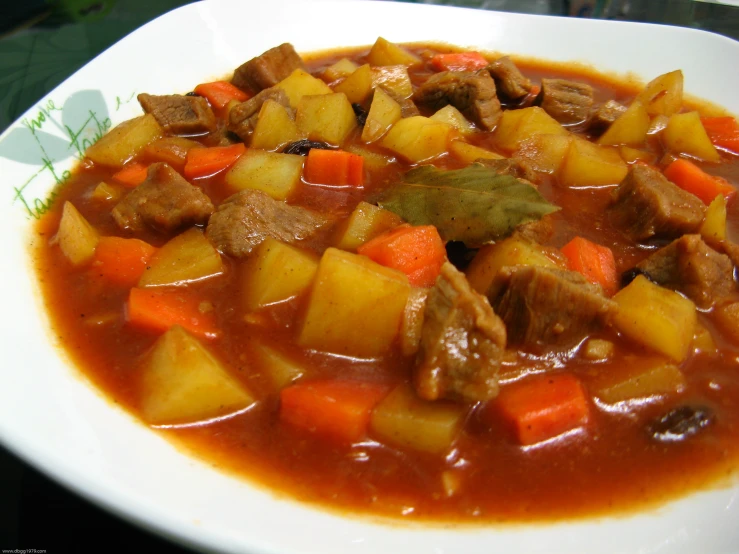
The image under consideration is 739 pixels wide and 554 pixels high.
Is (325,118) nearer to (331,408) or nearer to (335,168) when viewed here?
(335,168)

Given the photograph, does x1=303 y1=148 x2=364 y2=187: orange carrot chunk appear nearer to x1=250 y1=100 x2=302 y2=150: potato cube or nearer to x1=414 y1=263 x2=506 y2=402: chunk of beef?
x1=250 y1=100 x2=302 y2=150: potato cube

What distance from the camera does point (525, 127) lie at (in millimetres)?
3762

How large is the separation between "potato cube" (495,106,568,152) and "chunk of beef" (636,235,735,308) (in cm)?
128

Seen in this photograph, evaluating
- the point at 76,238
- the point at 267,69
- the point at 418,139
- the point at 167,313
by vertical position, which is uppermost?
the point at 267,69

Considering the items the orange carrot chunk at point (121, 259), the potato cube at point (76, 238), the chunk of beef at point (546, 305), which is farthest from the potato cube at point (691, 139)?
the potato cube at point (76, 238)

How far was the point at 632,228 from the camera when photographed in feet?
10.1

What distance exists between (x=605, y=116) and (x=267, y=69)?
234 cm

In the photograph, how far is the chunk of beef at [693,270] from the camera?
2.64 meters

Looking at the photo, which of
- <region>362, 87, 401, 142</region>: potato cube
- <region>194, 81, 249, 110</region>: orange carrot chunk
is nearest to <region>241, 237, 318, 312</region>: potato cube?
<region>362, 87, 401, 142</region>: potato cube

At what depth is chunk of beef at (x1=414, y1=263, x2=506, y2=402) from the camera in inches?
83.2

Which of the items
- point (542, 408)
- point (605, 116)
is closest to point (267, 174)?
point (542, 408)

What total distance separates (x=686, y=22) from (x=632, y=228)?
4.44m

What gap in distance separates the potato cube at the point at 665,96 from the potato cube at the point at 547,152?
3.27 feet

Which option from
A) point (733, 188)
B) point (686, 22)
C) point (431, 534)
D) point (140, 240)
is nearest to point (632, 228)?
point (733, 188)
